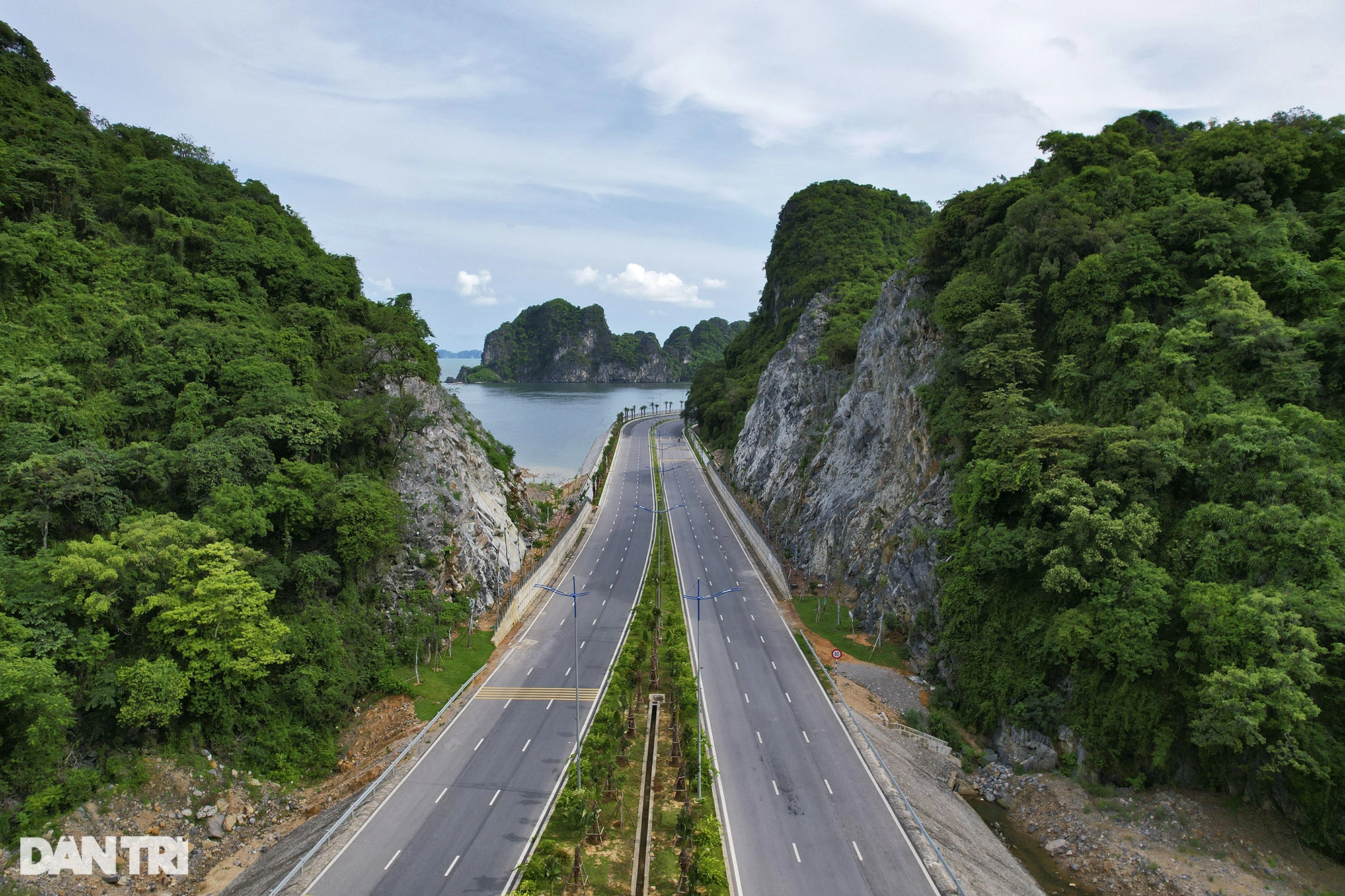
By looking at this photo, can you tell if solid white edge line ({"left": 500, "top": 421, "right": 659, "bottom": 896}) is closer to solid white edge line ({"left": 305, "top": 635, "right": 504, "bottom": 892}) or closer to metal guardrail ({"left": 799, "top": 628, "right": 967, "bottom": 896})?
solid white edge line ({"left": 305, "top": 635, "right": 504, "bottom": 892})

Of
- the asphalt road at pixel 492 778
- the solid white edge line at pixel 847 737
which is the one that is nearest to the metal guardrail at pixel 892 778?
the solid white edge line at pixel 847 737

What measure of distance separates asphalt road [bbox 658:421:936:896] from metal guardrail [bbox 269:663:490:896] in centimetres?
1189

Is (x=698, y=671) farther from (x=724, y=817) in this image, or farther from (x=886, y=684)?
Result: (x=724, y=817)

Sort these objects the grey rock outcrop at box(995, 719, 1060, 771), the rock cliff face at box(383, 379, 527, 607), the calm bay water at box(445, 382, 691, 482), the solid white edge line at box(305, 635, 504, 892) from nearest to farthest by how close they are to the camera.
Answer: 1. the solid white edge line at box(305, 635, 504, 892)
2. the grey rock outcrop at box(995, 719, 1060, 771)
3. the rock cliff face at box(383, 379, 527, 607)
4. the calm bay water at box(445, 382, 691, 482)

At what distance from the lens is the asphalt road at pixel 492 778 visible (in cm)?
2033

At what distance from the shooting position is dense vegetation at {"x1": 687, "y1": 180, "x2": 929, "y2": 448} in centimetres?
8975

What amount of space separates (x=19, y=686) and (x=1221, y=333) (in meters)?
48.0

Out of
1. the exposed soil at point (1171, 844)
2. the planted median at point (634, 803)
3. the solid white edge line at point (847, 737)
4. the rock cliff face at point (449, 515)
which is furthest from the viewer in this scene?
the rock cliff face at point (449, 515)

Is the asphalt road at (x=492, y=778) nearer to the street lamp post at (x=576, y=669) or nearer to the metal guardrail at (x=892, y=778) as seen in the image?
the street lamp post at (x=576, y=669)

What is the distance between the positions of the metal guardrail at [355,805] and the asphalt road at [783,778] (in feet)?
39.0

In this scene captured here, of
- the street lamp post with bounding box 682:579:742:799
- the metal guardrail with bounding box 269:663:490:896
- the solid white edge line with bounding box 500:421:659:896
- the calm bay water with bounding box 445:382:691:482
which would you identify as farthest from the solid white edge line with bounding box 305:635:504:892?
the calm bay water with bounding box 445:382:691:482

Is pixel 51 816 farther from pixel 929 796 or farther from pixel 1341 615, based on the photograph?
pixel 1341 615

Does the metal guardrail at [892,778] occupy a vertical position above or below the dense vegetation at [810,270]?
below

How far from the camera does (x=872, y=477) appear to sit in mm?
47094
